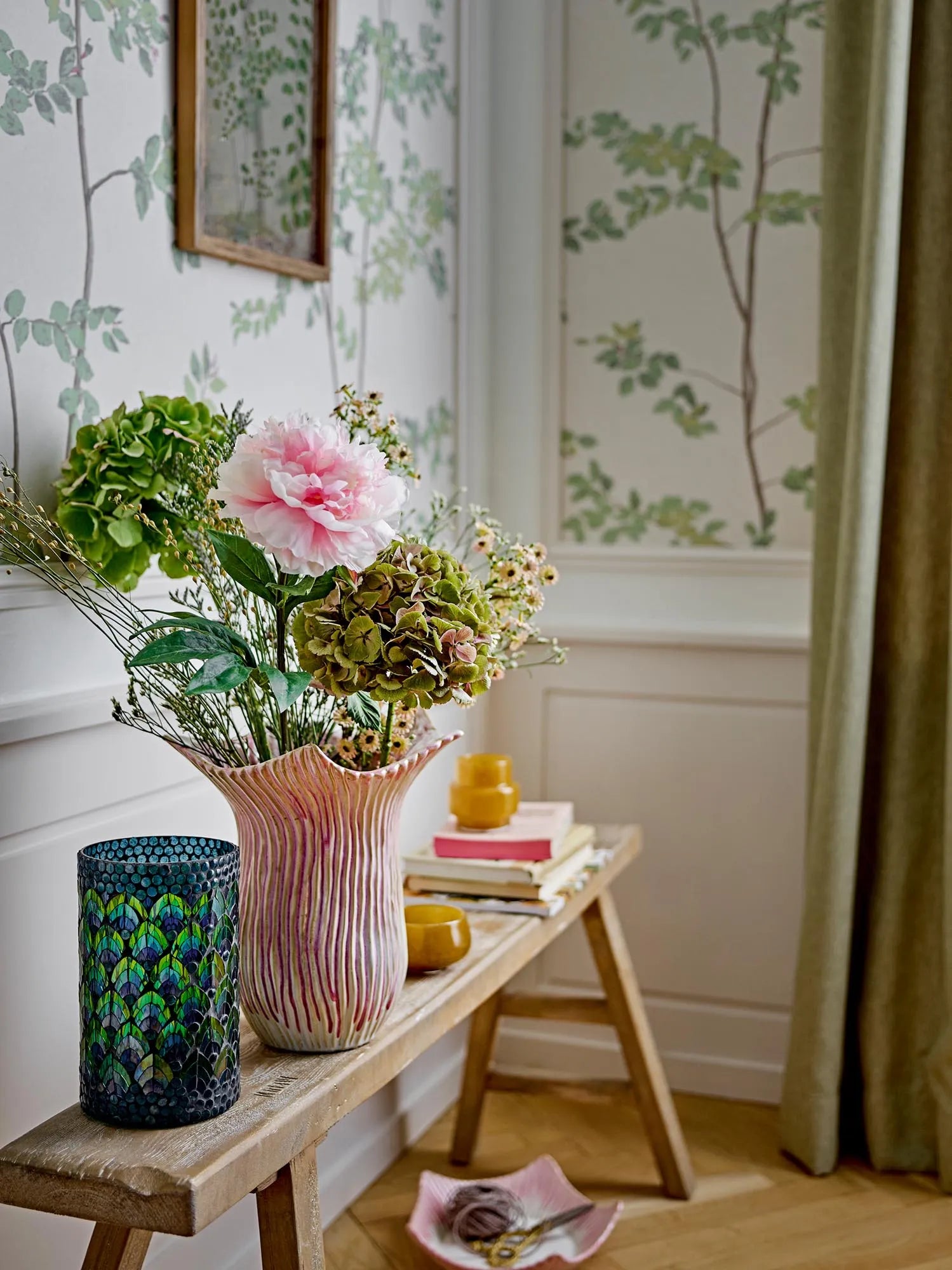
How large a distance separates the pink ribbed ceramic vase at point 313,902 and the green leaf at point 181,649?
12cm

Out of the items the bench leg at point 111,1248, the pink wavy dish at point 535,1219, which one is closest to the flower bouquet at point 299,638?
the bench leg at point 111,1248

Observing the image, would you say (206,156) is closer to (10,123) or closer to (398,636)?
(10,123)

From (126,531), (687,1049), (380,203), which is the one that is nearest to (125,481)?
(126,531)

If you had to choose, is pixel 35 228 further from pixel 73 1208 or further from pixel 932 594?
pixel 932 594

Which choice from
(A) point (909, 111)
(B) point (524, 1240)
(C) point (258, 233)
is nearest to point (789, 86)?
(A) point (909, 111)

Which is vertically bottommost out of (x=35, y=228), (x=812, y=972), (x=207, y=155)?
(x=812, y=972)

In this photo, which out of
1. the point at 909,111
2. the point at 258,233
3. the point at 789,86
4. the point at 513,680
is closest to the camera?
the point at 258,233

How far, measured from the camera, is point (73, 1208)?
1.08 meters

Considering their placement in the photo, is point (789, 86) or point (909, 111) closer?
point (909, 111)

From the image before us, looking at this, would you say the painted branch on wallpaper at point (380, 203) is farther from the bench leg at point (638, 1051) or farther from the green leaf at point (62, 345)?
the bench leg at point (638, 1051)

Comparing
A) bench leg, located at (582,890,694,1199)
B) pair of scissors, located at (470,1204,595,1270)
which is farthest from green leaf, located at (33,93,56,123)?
pair of scissors, located at (470,1204,595,1270)

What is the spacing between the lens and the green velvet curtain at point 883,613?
2.09 metres

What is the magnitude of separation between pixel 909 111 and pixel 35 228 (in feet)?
4.65

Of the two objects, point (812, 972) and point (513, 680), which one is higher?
point (513, 680)
